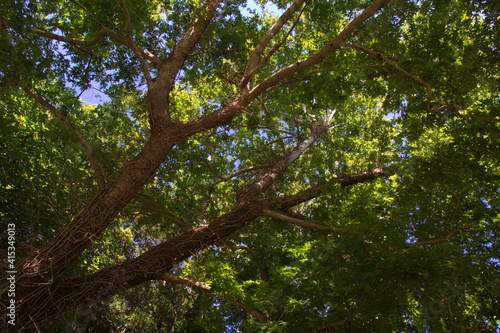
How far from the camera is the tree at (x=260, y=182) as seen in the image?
171 inches

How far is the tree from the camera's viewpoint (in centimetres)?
434

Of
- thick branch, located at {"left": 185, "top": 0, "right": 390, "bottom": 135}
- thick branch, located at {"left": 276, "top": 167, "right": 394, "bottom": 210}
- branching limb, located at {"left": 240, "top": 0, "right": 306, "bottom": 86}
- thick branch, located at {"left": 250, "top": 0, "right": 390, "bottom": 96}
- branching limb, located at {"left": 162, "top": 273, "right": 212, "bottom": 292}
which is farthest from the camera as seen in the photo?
thick branch, located at {"left": 276, "top": 167, "right": 394, "bottom": 210}

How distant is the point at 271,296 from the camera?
4766mm

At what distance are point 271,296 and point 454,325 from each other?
238 cm

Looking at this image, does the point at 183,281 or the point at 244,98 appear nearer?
the point at 183,281

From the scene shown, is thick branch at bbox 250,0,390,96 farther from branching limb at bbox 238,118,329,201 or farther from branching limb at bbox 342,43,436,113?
branching limb at bbox 238,118,329,201

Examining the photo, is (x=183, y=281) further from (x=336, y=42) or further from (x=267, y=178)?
(x=336, y=42)

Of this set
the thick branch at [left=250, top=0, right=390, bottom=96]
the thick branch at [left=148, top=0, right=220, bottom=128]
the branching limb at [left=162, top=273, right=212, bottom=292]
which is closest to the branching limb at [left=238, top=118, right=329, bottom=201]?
the branching limb at [left=162, top=273, right=212, bottom=292]

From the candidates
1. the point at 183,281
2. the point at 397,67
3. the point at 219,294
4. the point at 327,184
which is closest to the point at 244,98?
the point at 397,67

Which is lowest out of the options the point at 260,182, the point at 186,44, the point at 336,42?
the point at 260,182

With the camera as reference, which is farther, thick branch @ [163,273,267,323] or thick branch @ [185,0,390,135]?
thick branch @ [185,0,390,135]

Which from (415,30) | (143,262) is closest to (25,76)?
(143,262)

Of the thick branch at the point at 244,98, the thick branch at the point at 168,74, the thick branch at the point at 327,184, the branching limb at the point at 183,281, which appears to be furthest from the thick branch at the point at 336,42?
the branching limb at the point at 183,281

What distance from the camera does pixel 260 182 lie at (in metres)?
6.46
